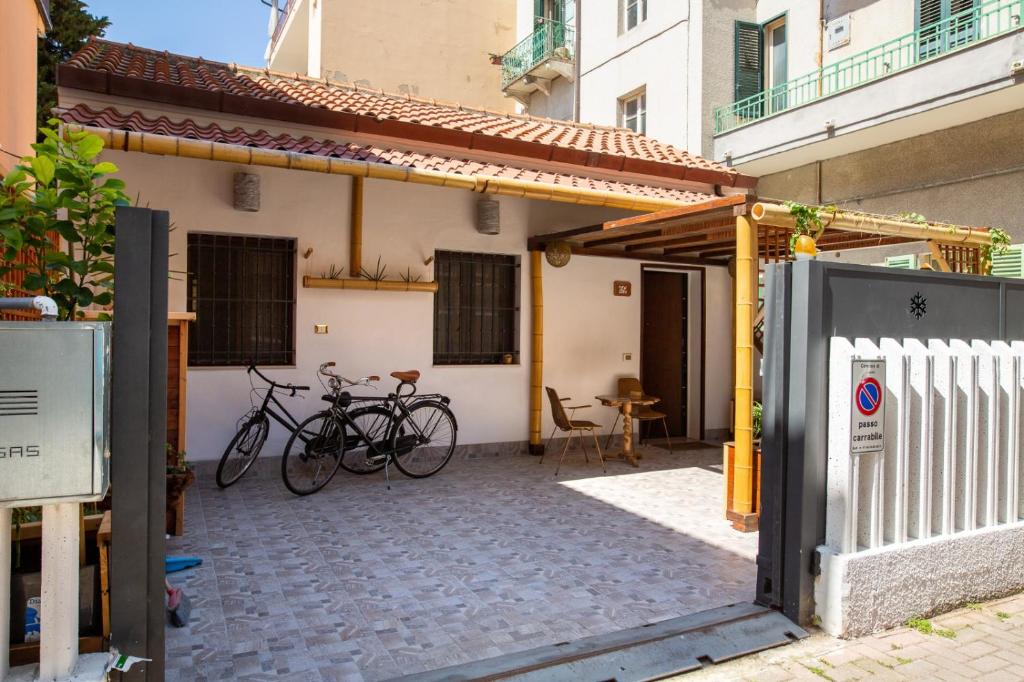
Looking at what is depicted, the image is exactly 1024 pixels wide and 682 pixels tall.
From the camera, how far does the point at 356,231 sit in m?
7.64

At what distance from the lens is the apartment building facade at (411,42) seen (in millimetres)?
16812

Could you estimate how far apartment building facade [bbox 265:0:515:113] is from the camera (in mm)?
16812

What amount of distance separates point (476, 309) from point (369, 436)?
7.05 feet

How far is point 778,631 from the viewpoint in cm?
365

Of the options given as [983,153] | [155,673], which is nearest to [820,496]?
[155,673]

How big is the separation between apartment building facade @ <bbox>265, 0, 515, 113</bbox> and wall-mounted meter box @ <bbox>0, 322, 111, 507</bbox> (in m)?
14.4

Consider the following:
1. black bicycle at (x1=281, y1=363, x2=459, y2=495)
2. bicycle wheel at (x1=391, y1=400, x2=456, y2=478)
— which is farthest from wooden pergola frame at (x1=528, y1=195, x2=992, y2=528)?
black bicycle at (x1=281, y1=363, x2=459, y2=495)

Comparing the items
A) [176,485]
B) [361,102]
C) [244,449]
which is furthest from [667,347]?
[176,485]

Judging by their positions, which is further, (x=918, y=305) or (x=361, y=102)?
(x=361, y=102)

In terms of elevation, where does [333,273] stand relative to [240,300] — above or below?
above

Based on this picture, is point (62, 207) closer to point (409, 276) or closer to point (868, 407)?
point (868, 407)

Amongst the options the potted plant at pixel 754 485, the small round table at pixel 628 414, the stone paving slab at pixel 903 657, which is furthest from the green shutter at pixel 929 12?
the stone paving slab at pixel 903 657

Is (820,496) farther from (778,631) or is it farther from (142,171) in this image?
(142,171)

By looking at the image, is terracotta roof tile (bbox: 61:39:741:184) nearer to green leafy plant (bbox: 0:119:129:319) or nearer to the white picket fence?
green leafy plant (bbox: 0:119:129:319)
